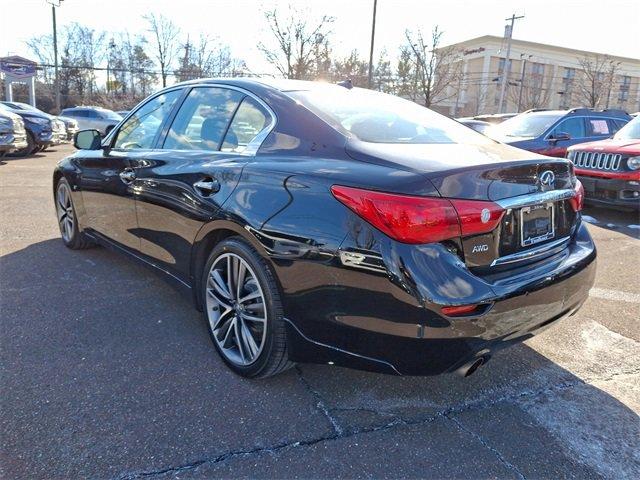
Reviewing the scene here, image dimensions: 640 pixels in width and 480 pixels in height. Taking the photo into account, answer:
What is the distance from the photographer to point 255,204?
2482 millimetres

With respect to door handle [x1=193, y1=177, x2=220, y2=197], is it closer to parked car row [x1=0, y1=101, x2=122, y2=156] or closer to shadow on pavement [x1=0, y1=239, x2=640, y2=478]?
shadow on pavement [x1=0, y1=239, x2=640, y2=478]

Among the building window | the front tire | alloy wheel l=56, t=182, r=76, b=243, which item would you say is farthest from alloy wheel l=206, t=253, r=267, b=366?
the building window

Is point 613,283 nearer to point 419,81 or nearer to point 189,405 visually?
point 189,405

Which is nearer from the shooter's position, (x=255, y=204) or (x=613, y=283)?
(x=255, y=204)

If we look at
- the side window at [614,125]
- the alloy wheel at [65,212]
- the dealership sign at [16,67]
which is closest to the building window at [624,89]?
the side window at [614,125]

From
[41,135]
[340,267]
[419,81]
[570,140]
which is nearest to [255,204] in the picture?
[340,267]

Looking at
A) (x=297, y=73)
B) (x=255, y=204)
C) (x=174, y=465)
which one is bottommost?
(x=174, y=465)

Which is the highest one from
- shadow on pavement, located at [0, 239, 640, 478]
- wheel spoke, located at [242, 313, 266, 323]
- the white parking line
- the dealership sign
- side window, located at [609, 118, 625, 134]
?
the dealership sign

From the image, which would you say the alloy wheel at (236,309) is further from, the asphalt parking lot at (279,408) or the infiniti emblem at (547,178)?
the infiniti emblem at (547,178)

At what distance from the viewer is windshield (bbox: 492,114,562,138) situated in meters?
9.71

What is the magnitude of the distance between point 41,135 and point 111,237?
468 inches

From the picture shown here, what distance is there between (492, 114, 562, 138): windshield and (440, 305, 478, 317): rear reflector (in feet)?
28.2

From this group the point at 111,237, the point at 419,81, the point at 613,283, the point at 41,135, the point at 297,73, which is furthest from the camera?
the point at 419,81

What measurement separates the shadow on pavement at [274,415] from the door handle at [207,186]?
3.16 feet
